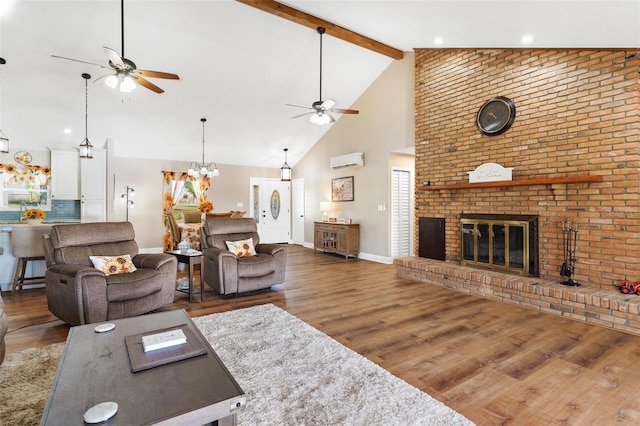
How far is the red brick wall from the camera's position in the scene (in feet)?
11.7

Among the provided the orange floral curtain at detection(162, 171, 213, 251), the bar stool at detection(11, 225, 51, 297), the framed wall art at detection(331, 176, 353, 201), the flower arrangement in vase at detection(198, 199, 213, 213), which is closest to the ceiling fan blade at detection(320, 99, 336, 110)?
the framed wall art at detection(331, 176, 353, 201)

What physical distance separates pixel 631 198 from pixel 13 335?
6476 mm

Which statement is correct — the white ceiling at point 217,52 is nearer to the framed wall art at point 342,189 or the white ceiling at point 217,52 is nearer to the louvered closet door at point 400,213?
the framed wall art at point 342,189

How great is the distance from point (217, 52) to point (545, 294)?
19.8 feet

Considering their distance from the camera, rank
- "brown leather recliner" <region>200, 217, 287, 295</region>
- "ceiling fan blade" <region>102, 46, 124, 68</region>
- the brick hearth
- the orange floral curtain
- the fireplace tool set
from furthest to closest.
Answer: the orange floral curtain < "brown leather recliner" <region>200, 217, 287, 295</region> < the fireplace tool set < the brick hearth < "ceiling fan blade" <region>102, 46, 124, 68</region>

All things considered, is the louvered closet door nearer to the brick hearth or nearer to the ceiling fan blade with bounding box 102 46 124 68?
the brick hearth

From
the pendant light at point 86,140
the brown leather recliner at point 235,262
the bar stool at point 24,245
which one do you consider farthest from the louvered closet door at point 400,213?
the bar stool at point 24,245

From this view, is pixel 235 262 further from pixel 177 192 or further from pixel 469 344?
pixel 177 192

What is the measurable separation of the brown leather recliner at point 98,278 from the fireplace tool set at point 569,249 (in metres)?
4.77

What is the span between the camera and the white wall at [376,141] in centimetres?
637

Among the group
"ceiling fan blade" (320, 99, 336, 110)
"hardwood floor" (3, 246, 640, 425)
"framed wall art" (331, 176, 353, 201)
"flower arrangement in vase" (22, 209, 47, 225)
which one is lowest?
"hardwood floor" (3, 246, 640, 425)

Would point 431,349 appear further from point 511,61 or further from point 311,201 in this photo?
point 311,201

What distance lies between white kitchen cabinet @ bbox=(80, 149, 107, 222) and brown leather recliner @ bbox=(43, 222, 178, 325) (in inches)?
158

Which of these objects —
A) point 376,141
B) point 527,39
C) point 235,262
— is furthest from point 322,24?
point 235,262
